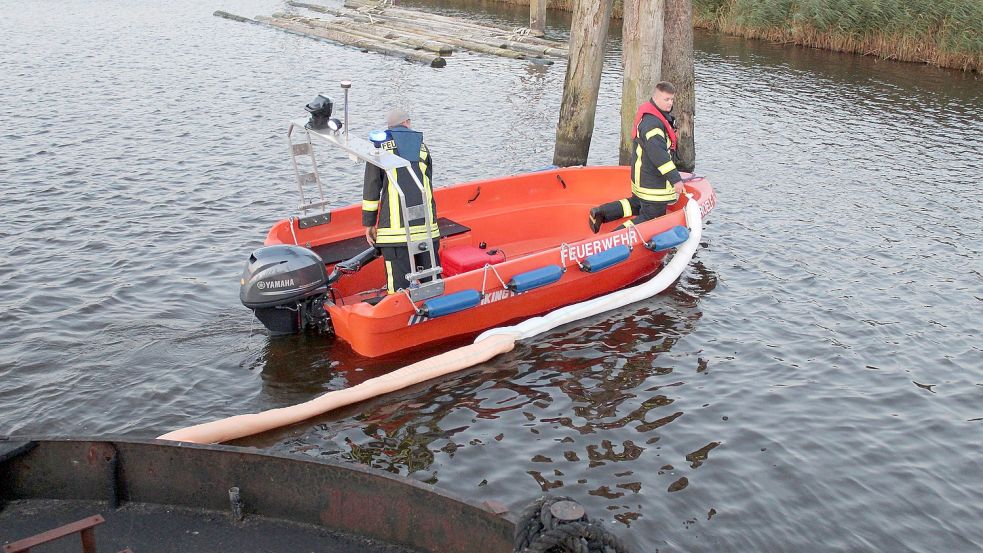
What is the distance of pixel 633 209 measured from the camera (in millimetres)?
10031

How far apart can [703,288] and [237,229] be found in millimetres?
5576

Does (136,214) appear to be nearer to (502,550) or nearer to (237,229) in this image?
(237,229)

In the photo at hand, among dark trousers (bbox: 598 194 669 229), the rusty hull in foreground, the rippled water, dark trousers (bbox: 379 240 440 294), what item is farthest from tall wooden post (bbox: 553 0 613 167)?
the rusty hull in foreground

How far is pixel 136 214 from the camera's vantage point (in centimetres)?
1131

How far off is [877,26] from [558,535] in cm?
2109

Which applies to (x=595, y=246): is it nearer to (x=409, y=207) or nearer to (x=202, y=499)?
(x=409, y=207)

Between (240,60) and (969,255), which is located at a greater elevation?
(240,60)

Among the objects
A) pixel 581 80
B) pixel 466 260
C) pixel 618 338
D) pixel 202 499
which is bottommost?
pixel 618 338

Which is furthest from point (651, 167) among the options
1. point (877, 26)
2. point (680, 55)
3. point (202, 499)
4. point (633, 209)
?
point (877, 26)

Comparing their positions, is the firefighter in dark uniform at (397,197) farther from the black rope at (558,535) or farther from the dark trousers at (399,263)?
the black rope at (558,535)

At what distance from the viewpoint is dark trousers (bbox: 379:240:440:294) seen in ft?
25.8

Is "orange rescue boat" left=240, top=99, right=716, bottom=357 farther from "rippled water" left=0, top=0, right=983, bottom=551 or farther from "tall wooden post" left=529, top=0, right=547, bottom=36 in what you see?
"tall wooden post" left=529, top=0, right=547, bottom=36

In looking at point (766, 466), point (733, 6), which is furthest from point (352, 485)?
point (733, 6)

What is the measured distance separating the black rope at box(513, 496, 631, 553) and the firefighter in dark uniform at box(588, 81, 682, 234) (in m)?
6.07
